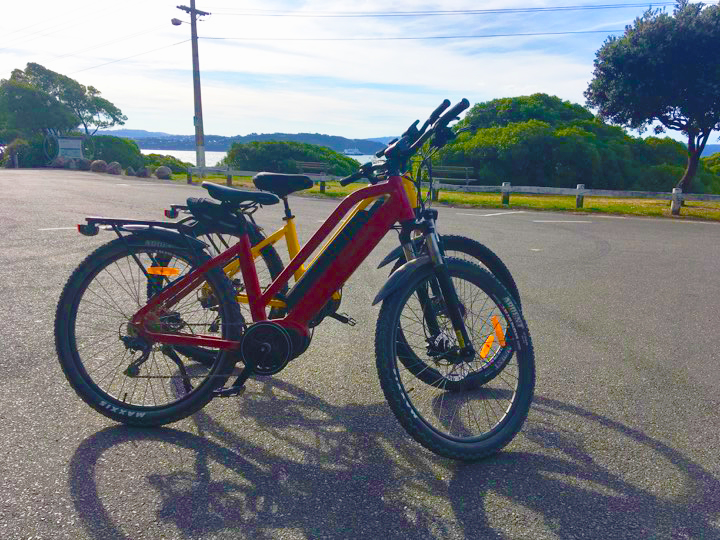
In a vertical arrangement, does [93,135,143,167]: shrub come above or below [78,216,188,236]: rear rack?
below

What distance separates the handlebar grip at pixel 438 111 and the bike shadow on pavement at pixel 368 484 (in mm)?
1617

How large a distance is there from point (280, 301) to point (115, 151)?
1440 inches

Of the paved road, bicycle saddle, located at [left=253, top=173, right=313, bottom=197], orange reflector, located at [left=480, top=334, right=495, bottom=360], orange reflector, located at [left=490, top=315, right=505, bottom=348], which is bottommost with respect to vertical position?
the paved road

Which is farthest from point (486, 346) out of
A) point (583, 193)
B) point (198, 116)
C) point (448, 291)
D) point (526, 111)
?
point (526, 111)

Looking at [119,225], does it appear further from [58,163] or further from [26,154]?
[26,154]

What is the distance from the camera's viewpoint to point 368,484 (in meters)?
2.85

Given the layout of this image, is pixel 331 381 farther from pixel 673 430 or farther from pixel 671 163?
pixel 671 163

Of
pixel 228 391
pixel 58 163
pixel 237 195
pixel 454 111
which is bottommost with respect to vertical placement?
pixel 58 163

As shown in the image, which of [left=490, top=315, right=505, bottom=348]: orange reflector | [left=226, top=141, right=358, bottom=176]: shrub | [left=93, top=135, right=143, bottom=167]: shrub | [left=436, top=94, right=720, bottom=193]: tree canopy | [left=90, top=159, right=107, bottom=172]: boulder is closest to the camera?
[left=490, top=315, right=505, bottom=348]: orange reflector

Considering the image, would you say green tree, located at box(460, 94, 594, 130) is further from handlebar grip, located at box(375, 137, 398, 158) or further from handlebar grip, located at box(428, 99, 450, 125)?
handlebar grip, located at box(428, 99, 450, 125)

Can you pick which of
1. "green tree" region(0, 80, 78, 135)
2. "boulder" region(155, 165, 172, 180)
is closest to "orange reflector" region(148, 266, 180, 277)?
"boulder" region(155, 165, 172, 180)

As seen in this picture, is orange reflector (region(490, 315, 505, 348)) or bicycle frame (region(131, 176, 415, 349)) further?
orange reflector (region(490, 315, 505, 348))

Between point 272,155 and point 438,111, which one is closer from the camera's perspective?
point 438,111

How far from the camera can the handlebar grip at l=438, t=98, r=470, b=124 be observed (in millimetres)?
3121
